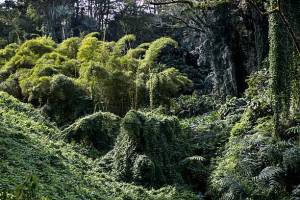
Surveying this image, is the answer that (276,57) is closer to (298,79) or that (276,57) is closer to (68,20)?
(298,79)

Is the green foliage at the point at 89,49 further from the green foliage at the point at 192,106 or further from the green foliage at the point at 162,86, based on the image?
the green foliage at the point at 192,106

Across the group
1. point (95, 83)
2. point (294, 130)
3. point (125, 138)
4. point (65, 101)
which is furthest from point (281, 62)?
point (65, 101)

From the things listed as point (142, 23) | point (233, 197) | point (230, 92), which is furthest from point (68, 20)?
point (233, 197)

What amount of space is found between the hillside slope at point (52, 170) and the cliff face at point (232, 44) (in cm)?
812

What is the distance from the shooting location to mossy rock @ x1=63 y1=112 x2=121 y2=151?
10.4 m

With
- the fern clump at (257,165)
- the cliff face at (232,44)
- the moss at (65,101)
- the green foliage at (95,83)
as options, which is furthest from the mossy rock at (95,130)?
the cliff face at (232,44)

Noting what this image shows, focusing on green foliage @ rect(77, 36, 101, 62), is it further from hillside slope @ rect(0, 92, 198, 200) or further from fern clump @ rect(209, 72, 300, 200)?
fern clump @ rect(209, 72, 300, 200)

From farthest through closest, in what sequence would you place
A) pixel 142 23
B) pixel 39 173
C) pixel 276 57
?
1. pixel 142 23
2. pixel 276 57
3. pixel 39 173

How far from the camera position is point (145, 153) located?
9227 millimetres

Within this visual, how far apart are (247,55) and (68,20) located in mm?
14365

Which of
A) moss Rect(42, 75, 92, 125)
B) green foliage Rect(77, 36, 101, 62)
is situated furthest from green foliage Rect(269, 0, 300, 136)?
green foliage Rect(77, 36, 101, 62)

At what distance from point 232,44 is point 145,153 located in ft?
28.3

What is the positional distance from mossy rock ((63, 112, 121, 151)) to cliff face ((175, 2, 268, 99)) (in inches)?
259

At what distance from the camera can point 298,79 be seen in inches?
374
